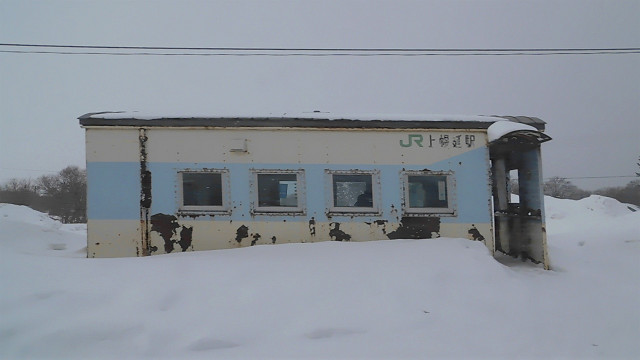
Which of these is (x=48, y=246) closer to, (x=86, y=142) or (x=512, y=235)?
(x=86, y=142)

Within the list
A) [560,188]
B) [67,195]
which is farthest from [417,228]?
[560,188]

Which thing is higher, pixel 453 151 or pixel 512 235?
pixel 453 151

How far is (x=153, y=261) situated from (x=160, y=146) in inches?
90.9

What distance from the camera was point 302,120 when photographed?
6922mm

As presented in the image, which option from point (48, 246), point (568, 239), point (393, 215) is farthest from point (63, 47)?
point (568, 239)

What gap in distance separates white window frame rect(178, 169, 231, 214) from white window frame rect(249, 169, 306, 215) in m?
0.49

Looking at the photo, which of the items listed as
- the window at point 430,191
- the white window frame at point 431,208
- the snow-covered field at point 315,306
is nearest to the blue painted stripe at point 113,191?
the snow-covered field at point 315,306

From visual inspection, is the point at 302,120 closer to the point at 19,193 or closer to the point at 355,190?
the point at 355,190

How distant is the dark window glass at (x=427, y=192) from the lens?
710 centimetres

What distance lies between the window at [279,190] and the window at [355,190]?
68 cm

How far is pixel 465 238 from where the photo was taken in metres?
6.96

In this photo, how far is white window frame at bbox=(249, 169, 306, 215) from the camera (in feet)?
22.1

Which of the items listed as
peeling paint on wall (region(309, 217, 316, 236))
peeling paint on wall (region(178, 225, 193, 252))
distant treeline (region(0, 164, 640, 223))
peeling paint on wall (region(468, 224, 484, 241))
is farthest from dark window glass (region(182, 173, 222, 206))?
distant treeline (region(0, 164, 640, 223))

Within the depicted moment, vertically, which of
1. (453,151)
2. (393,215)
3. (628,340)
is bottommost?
(628,340)
